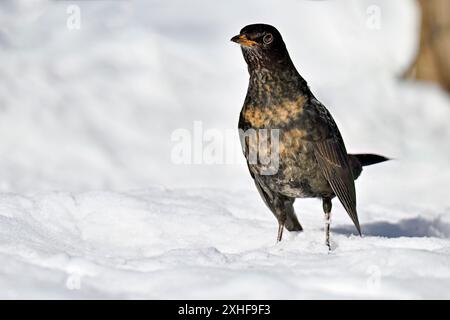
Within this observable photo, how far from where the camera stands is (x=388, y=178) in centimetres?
890

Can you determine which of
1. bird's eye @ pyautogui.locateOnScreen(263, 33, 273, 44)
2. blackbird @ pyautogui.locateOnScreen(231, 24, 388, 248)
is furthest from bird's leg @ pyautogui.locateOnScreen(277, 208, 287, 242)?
bird's eye @ pyautogui.locateOnScreen(263, 33, 273, 44)

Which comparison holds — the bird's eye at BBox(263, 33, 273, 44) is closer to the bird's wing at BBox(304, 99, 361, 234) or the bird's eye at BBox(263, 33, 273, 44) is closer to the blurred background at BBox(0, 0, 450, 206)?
the bird's wing at BBox(304, 99, 361, 234)

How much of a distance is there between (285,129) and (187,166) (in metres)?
4.81

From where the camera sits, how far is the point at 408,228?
6.32 m

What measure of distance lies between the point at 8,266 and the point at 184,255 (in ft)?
3.11

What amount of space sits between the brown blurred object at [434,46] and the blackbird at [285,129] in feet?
24.4

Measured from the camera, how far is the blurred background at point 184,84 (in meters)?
9.20

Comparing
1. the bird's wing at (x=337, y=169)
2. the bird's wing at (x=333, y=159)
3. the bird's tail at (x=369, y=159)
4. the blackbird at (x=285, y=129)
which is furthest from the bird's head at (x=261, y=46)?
the bird's tail at (x=369, y=159)

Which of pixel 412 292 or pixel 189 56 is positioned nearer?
pixel 412 292

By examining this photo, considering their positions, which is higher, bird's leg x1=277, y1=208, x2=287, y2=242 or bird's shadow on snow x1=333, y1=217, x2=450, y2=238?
bird's leg x1=277, y1=208, x2=287, y2=242

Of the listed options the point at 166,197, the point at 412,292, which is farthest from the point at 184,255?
the point at 166,197

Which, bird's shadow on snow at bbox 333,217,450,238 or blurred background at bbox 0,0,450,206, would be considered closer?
bird's shadow on snow at bbox 333,217,450,238

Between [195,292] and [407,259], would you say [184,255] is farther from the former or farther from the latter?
[407,259]

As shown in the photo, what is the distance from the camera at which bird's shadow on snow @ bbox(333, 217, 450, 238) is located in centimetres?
611
